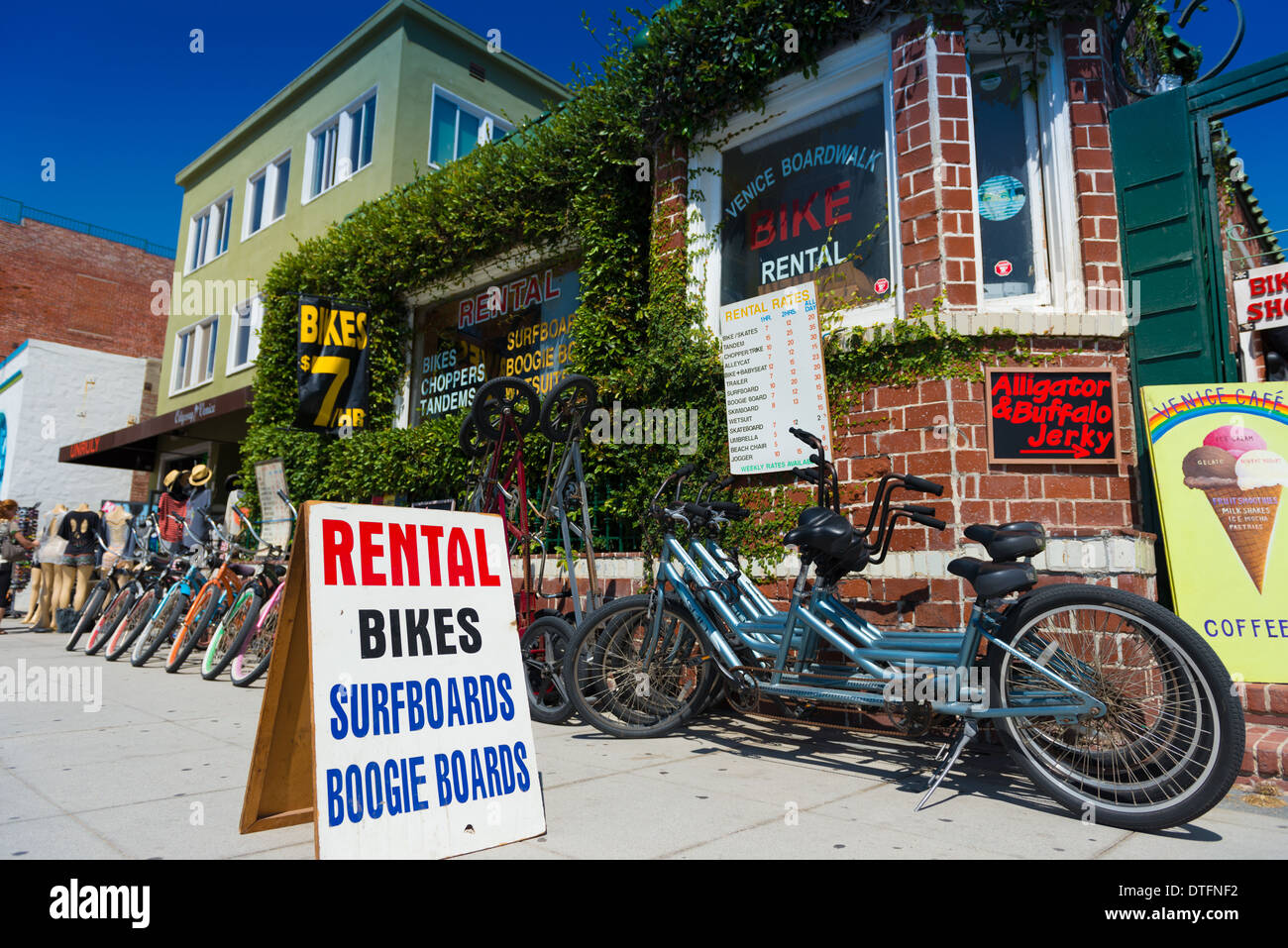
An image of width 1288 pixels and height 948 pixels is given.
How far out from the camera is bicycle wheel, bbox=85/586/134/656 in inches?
337

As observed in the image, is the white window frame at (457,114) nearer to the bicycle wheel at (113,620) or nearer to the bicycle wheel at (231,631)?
the bicycle wheel at (113,620)

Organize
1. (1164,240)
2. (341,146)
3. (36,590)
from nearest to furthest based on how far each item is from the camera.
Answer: (1164,240) → (36,590) → (341,146)

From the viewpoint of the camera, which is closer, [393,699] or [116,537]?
[393,699]

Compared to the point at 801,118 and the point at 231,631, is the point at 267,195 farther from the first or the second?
the point at 801,118

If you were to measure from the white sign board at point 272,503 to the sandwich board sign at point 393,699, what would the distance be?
7.71 meters

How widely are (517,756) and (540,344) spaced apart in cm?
587

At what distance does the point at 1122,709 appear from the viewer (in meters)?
3.08

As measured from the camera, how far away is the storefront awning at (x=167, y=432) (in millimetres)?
13148

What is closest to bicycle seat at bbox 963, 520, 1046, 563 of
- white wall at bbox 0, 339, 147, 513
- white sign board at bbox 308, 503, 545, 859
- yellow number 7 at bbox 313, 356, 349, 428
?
white sign board at bbox 308, 503, 545, 859

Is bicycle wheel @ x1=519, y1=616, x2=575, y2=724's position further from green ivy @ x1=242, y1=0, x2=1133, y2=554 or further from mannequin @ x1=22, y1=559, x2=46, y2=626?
mannequin @ x1=22, y1=559, x2=46, y2=626

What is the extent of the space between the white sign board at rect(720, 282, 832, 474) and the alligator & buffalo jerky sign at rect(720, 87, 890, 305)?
40 centimetres

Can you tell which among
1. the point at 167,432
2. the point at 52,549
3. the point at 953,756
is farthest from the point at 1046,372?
the point at 167,432

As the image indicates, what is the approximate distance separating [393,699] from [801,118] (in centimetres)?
519

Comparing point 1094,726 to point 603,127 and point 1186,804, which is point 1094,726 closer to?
point 1186,804
